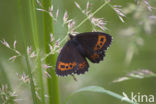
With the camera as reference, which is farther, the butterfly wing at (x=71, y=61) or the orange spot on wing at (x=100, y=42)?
the orange spot on wing at (x=100, y=42)

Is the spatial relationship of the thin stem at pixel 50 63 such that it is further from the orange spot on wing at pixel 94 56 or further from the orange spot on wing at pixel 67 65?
the orange spot on wing at pixel 94 56

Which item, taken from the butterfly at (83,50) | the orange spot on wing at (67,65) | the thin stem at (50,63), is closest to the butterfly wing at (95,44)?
the butterfly at (83,50)

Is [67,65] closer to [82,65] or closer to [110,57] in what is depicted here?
[82,65]

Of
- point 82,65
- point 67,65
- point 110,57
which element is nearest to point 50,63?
point 67,65

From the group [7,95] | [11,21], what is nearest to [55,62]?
[7,95]

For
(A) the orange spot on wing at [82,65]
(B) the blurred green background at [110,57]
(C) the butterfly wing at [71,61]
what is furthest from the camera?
(B) the blurred green background at [110,57]

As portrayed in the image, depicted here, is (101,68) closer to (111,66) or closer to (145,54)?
(111,66)

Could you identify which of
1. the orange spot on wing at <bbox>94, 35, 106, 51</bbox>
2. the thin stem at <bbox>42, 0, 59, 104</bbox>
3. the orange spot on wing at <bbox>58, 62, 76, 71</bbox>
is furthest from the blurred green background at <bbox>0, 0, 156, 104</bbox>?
the thin stem at <bbox>42, 0, 59, 104</bbox>

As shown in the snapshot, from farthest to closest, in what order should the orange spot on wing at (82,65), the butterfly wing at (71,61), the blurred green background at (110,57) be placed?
the blurred green background at (110,57), the orange spot on wing at (82,65), the butterfly wing at (71,61)
